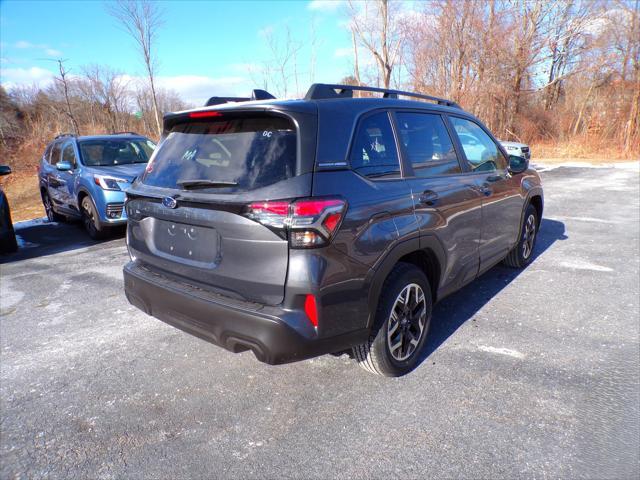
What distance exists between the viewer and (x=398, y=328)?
9.12 ft

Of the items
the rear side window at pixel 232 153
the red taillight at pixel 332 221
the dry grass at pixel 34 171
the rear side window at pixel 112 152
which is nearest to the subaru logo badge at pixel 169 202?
the rear side window at pixel 232 153

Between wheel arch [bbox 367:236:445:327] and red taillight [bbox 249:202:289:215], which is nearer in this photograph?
red taillight [bbox 249:202:289:215]

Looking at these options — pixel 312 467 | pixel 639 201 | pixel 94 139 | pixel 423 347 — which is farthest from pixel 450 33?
pixel 312 467

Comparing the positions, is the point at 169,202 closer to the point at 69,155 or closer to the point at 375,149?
the point at 375,149

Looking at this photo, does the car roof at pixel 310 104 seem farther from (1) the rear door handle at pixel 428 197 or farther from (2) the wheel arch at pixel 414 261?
(2) the wheel arch at pixel 414 261

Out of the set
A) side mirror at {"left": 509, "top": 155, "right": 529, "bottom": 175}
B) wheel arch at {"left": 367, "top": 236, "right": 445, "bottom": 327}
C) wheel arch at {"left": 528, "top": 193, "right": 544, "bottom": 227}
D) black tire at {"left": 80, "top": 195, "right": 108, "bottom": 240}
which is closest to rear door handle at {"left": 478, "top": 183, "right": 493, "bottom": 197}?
side mirror at {"left": 509, "top": 155, "right": 529, "bottom": 175}

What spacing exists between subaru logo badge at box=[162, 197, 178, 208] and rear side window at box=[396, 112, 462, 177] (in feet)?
5.05

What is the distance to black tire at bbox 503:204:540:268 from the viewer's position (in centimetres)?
481

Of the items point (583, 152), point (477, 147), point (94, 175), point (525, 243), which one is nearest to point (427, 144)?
point (477, 147)

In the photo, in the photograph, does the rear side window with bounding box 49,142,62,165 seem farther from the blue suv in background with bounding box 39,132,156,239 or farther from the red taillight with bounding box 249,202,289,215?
the red taillight with bounding box 249,202,289,215

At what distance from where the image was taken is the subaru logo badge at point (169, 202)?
251 cm

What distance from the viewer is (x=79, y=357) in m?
3.28

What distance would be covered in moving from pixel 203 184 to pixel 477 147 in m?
2.63

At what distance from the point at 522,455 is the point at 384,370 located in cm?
89
